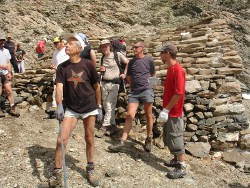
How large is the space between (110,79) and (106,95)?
39 centimetres

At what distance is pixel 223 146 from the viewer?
718 cm

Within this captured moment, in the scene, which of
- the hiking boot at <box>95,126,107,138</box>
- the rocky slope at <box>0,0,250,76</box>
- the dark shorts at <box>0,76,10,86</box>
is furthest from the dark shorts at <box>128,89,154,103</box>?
the rocky slope at <box>0,0,250,76</box>

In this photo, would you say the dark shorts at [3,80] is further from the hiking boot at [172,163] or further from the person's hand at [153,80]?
the hiking boot at [172,163]

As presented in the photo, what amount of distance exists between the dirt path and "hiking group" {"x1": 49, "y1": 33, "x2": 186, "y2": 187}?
0.22 meters

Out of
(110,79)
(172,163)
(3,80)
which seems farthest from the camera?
(3,80)

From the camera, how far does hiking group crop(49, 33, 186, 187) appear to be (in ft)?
15.4

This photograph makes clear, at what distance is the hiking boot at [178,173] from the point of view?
5422 mm

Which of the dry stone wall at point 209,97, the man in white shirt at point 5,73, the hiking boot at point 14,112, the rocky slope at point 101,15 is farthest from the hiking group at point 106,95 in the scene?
the rocky slope at point 101,15

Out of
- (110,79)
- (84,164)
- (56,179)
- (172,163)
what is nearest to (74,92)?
(56,179)

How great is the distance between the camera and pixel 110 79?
6.89 meters

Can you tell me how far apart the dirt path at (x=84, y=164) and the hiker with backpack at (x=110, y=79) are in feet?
1.15

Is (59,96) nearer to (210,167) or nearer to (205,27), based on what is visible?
(210,167)

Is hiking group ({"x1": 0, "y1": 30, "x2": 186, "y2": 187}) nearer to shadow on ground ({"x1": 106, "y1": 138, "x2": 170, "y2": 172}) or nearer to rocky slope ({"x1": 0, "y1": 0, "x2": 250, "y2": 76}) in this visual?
shadow on ground ({"x1": 106, "y1": 138, "x2": 170, "y2": 172})

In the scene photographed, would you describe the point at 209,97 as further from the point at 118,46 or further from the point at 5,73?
the point at 5,73
